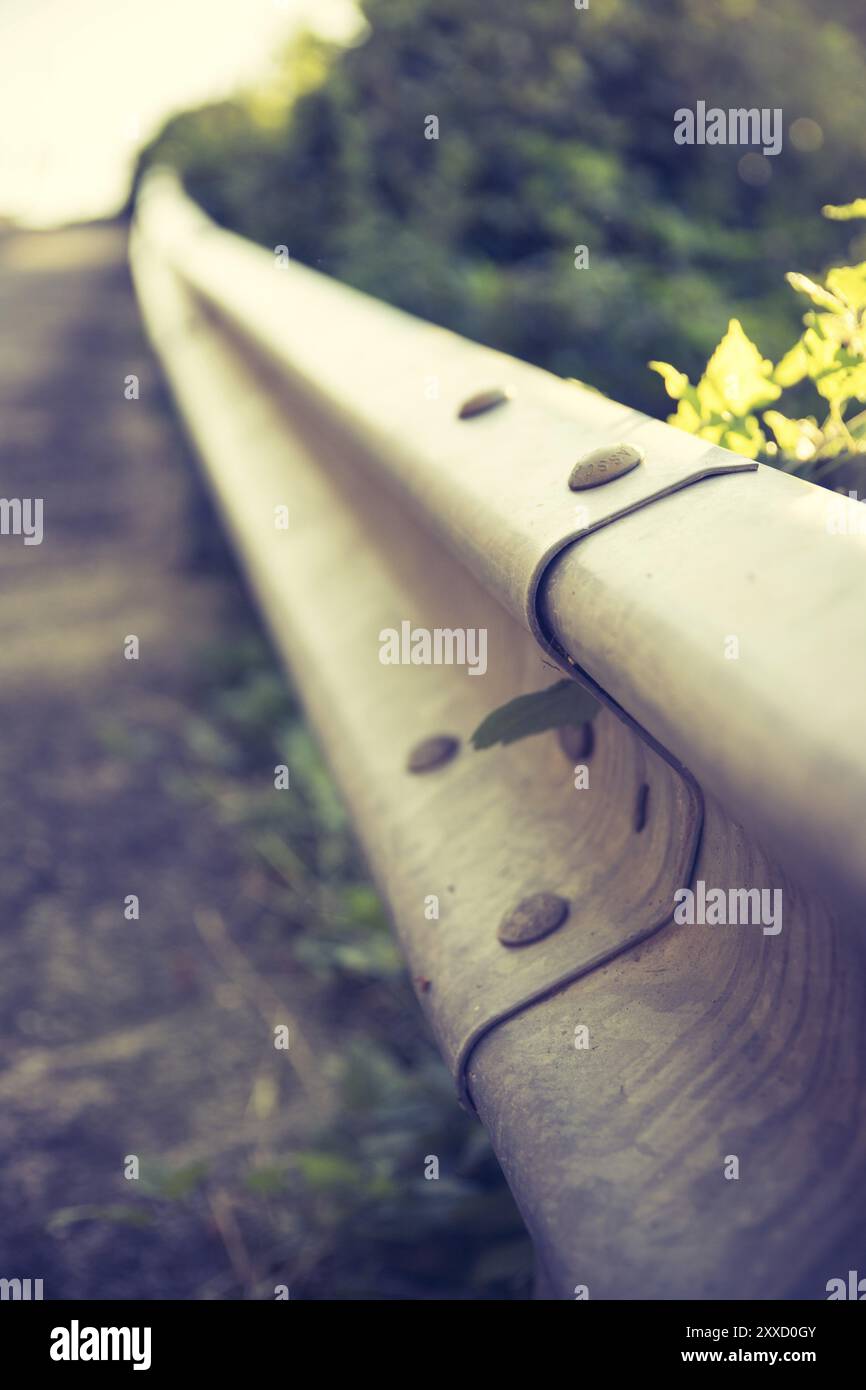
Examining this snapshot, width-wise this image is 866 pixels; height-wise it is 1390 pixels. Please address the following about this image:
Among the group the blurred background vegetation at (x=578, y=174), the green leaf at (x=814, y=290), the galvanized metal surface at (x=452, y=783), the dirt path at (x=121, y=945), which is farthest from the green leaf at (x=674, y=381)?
the blurred background vegetation at (x=578, y=174)

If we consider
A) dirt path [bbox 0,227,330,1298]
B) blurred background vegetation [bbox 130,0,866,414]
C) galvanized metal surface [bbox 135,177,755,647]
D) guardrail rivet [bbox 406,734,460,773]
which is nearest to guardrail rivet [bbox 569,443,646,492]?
galvanized metal surface [bbox 135,177,755,647]

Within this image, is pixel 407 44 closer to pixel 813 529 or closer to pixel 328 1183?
pixel 328 1183

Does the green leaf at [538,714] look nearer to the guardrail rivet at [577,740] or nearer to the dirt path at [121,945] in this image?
the guardrail rivet at [577,740]

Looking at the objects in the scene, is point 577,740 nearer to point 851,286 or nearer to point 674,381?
point 674,381

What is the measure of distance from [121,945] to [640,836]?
5.32 ft

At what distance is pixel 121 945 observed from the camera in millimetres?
2352

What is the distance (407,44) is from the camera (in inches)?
191

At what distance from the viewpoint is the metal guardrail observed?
621 mm

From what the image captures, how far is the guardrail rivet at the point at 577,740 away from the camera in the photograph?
1.12m

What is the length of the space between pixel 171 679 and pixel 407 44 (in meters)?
3.02

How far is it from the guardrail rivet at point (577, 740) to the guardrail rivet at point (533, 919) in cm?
16

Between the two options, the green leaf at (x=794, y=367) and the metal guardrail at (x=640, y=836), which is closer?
the metal guardrail at (x=640, y=836)

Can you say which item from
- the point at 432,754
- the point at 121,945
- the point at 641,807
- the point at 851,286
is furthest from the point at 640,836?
the point at 121,945

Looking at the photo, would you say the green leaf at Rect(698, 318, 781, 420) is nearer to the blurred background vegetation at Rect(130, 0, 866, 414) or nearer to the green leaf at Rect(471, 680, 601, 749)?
the green leaf at Rect(471, 680, 601, 749)
